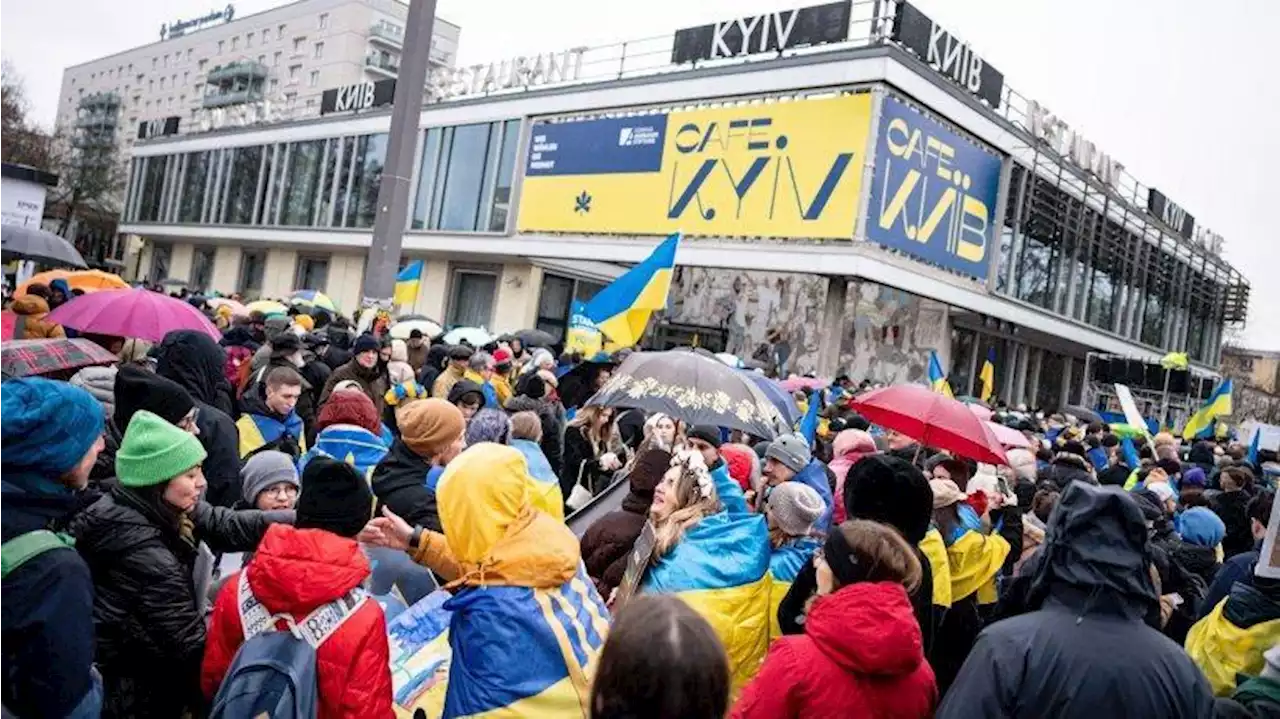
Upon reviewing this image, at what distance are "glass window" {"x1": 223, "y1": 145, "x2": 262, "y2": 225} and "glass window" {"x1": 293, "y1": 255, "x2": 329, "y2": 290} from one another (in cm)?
456

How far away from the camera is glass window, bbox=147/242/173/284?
49250 millimetres

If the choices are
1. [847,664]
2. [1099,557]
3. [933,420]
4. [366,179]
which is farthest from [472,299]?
[1099,557]

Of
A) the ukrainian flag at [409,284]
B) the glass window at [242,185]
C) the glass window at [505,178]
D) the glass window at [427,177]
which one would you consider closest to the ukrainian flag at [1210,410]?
the ukrainian flag at [409,284]

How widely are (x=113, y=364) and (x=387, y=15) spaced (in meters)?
69.1

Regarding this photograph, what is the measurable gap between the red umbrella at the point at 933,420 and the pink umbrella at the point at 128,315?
4.87m

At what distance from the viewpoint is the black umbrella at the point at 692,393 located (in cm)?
553

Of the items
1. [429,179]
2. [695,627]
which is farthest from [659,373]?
[429,179]

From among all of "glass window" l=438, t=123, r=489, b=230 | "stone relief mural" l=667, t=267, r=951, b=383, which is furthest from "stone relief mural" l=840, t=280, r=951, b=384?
"glass window" l=438, t=123, r=489, b=230

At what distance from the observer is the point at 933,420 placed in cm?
566

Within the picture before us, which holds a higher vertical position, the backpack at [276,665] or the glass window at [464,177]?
the glass window at [464,177]

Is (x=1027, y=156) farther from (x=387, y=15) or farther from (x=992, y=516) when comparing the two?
(x=387, y=15)

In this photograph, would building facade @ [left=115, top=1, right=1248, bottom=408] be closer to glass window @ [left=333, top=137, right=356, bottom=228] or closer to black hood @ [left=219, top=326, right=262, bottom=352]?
glass window @ [left=333, top=137, right=356, bottom=228]

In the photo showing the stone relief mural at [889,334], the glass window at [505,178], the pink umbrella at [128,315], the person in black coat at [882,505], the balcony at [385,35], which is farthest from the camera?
the balcony at [385,35]

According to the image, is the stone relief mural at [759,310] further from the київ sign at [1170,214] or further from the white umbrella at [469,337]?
the київ sign at [1170,214]
